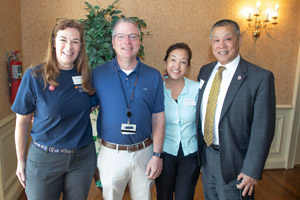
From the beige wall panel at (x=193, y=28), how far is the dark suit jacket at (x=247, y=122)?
73.6 inches

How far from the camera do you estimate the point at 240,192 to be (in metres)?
1.67

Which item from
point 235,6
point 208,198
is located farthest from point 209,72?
point 235,6

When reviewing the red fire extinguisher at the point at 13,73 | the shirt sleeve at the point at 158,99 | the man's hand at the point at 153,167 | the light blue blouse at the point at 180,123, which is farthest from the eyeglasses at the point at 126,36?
the red fire extinguisher at the point at 13,73

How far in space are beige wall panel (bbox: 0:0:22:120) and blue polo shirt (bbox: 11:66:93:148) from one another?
53.9 inches

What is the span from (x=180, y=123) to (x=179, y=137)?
12 centimetres

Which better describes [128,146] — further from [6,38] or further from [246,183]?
[6,38]

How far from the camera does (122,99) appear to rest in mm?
1597

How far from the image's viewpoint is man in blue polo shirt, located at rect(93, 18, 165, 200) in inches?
63.0

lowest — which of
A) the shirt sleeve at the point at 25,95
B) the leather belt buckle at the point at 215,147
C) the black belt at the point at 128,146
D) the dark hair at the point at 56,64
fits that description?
the leather belt buckle at the point at 215,147

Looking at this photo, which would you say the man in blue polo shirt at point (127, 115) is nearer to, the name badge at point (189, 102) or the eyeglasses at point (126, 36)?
the eyeglasses at point (126, 36)

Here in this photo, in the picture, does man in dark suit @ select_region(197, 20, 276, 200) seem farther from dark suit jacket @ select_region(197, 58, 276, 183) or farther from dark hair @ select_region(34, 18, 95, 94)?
dark hair @ select_region(34, 18, 95, 94)

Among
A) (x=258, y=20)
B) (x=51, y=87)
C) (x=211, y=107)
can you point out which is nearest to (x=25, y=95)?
(x=51, y=87)

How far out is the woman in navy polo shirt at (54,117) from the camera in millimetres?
1371

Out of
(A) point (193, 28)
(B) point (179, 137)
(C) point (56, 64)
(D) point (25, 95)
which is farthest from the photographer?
(A) point (193, 28)
